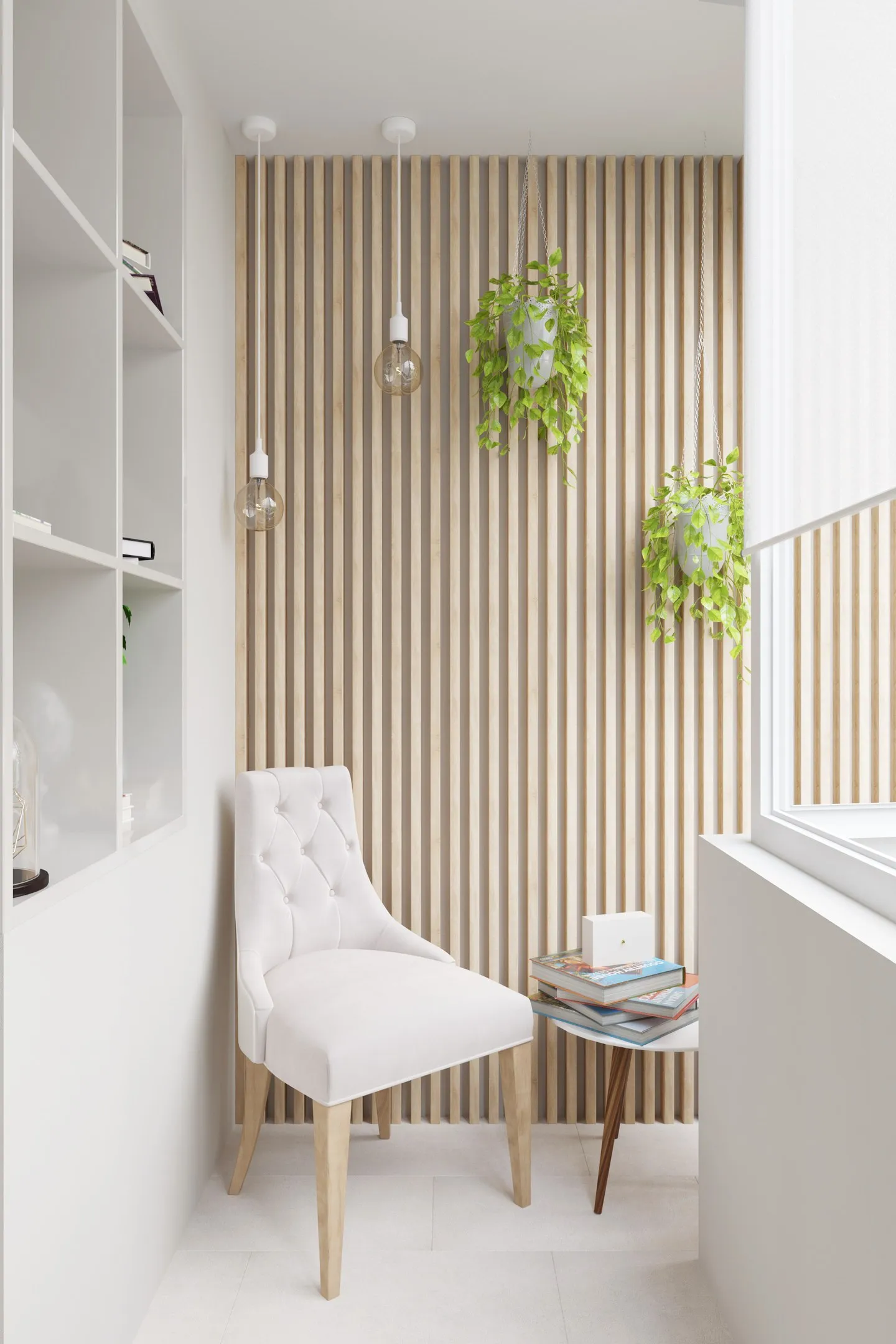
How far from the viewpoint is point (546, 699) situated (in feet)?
9.05

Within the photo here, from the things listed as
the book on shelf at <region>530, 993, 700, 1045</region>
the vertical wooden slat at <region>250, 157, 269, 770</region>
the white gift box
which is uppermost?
the vertical wooden slat at <region>250, 157, 269, 770</region>

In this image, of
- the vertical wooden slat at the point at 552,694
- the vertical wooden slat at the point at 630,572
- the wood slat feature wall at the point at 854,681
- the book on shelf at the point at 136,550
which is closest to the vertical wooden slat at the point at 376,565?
the vertical wooden slat at the point at 552,694

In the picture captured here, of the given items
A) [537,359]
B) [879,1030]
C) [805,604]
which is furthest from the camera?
[537,359]

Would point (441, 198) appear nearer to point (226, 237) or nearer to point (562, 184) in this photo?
point (562, 184)

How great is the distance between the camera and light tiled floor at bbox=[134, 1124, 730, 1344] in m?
1.88

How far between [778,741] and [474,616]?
1.10 meters

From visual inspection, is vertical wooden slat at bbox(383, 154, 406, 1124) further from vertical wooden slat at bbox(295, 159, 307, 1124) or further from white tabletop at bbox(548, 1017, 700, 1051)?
white tabletop at bbox(548, 1017, 700, 1051)

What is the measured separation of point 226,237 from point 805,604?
6.10 ft

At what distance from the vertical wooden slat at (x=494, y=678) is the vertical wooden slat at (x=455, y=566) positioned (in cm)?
8

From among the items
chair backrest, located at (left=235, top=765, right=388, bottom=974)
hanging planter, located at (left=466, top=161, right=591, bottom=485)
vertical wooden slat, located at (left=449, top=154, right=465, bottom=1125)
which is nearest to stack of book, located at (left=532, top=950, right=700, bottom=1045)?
vertical wooden slat, located at (left=449, top=154, right=465, bottom=1125)

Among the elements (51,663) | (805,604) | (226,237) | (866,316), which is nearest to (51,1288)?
(51,663)

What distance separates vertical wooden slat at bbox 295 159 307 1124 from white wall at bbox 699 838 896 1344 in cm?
121

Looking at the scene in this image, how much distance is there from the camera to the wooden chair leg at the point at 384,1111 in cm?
259

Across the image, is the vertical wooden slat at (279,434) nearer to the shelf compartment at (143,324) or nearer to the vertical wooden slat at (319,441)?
the vertical wooden slat at (319,441)
